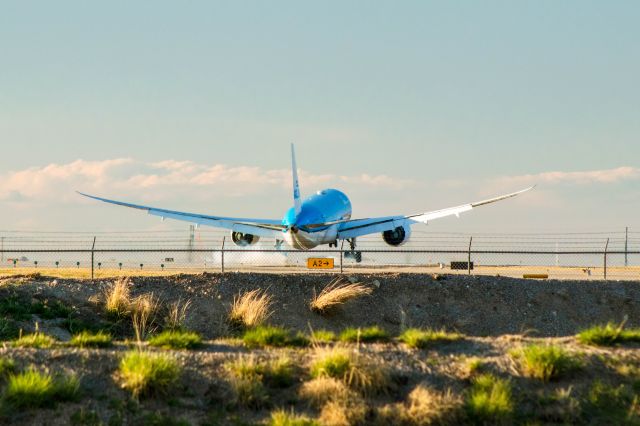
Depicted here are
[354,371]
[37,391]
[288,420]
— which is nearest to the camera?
[288,420]

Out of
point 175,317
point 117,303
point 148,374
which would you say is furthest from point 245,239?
point 148,374

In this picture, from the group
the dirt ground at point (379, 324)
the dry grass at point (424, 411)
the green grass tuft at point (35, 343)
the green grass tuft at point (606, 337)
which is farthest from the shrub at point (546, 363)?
the green grass tuft at point (35, 343)

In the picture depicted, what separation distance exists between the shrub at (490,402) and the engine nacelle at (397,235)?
36.6 meters

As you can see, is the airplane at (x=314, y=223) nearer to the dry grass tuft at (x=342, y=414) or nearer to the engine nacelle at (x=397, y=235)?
the engine nacelle at (x=397, y=235)

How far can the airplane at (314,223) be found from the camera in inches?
1839

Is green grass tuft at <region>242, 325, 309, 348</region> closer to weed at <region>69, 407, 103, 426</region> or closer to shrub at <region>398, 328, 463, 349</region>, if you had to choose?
shrub at <region>398, 328, 463, 349</region>

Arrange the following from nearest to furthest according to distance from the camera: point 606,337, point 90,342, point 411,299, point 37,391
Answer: point 37,391, point 606,337, point 90,342, point 411,299

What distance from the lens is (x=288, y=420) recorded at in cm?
1058

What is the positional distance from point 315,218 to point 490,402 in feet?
121

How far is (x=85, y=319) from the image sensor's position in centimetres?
2338

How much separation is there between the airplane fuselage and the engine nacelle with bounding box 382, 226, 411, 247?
3.10 metres

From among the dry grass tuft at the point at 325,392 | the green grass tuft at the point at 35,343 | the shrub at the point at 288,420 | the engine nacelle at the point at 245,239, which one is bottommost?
the shrub at the point at 288,420

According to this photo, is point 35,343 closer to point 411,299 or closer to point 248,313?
point 248,313

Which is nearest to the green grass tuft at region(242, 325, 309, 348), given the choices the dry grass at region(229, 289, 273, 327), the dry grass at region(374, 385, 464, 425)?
the dry grass at region(374, 385, 464, 425)
